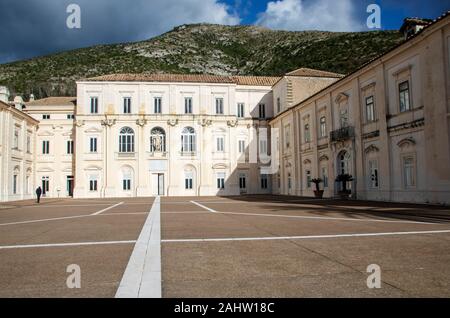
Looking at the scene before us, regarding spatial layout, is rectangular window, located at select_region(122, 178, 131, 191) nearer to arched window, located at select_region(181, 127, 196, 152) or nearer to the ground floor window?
arched window, located at select_region(181, 127, 196, 152)

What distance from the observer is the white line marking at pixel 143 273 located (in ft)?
13.8

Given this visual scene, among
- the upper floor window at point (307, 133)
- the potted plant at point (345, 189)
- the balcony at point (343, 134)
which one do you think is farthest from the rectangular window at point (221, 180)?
the potted plant at point (345, 189)

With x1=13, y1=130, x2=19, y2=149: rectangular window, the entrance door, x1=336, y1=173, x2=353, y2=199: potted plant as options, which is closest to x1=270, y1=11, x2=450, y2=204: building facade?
x1=336, y1=173, x2=353, y2=199: potted plant

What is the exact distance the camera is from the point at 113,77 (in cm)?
4494

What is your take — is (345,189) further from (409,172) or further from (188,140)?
(188,140)

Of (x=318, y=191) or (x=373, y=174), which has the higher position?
(x=373, y=174)

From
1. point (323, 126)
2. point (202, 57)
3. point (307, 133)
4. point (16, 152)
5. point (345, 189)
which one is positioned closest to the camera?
point (345, 189)

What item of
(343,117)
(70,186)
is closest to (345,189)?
(343,117)

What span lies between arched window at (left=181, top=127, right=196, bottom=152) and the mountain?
32480mm

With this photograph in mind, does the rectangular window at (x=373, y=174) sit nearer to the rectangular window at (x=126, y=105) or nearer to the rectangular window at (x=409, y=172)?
the rectangular window at (x=409, y=172)

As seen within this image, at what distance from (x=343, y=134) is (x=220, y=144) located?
20238mm

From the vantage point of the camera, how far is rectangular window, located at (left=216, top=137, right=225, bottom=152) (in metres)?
45.0

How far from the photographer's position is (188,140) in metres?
44.4

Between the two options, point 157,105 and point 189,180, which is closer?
point 189,180
